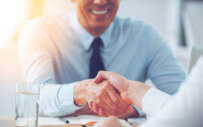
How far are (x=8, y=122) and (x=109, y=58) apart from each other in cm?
94

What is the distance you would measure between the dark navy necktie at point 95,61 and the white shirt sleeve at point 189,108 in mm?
1165

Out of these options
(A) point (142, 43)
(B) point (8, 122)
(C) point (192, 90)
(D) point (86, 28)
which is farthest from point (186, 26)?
(C) point (192, 90)

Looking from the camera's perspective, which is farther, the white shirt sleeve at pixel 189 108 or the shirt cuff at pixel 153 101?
the shirt cuff at pixel 153 101

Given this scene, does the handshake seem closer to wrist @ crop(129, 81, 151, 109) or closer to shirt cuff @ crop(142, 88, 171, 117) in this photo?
wrist @ crop(129, 81, 151, 109)

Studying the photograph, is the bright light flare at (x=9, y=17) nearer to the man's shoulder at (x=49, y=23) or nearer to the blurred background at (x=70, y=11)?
the blurred background at (x=70, y=11)

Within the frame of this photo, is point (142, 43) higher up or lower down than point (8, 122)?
higher up

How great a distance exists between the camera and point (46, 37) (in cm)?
182

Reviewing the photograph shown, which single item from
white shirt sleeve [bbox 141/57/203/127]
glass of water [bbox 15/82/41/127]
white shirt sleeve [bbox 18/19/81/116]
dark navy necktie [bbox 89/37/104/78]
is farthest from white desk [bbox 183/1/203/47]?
white shirt sleeve [bbox 141/57/203/127]

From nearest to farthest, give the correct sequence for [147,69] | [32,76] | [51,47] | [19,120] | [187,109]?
[187,109] → [19,120] → [32,76] → [51,47] → [147,69]

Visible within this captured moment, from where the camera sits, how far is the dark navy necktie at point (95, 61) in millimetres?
1706

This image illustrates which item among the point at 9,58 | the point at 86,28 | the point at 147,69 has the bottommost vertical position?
the point at 9,58

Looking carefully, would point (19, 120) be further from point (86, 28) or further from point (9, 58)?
point (9, 58)

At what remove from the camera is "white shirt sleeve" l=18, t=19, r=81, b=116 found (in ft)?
4.35

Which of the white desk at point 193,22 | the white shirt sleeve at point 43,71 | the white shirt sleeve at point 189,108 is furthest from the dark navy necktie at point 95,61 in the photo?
the white desk at point 193,22
